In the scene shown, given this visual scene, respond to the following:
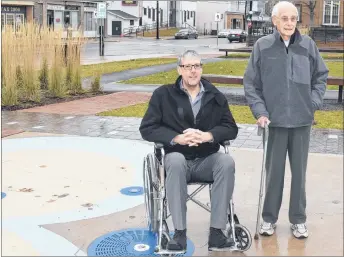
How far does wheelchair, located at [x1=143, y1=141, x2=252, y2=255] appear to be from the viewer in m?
3.84

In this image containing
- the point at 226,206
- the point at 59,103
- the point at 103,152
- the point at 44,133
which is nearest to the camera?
the point at 226,206

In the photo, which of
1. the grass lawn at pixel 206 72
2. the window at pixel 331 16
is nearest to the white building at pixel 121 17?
the window at pixel 331 16

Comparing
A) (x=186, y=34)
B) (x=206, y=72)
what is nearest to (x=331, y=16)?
(x=186, y=34)

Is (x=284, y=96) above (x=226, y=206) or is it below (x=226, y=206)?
above

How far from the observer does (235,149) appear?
23.7 feet

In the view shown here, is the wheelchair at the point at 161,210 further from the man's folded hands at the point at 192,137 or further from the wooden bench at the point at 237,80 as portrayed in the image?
the wooden bench at the point at 237,80

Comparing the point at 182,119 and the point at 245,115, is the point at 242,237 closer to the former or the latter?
the point at 182,119

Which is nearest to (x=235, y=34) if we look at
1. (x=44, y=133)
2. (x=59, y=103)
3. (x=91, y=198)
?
(x=59, y=103)

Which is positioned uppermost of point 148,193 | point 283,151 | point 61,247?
point 283,151

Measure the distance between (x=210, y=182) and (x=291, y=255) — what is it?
0.76m

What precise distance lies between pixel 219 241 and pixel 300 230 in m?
0.76

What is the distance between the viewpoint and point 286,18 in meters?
3.95

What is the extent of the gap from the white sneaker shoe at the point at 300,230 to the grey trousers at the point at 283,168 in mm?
34

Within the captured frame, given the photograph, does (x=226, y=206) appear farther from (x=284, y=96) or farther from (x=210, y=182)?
(x=284, y=96)
